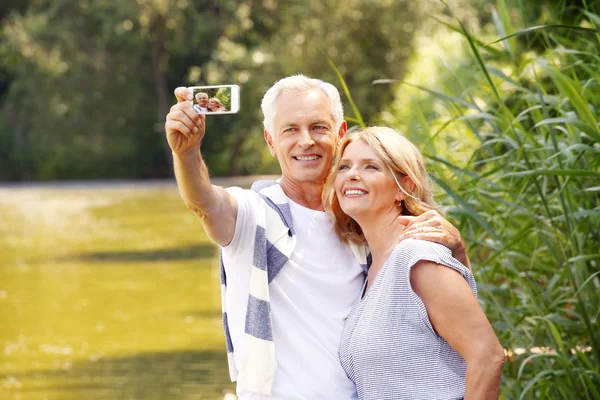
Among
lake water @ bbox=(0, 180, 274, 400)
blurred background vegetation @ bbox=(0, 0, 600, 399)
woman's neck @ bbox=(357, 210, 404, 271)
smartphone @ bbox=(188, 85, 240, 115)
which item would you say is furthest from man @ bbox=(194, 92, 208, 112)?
lake water @ bbox=(0, 180, 274, 400)

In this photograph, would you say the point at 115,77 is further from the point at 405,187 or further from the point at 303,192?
the point at 405,187

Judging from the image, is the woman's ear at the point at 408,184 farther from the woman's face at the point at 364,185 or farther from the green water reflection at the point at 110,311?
the green water reflection at the point at 110,311

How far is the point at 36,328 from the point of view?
9.52 m

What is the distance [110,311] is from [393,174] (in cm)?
778

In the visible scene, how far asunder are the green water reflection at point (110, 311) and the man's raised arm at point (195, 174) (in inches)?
160

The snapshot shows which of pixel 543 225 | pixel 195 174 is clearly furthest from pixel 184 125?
pixel 543 225

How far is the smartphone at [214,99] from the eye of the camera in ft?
8.69

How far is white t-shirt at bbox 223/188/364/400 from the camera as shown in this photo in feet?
9.30

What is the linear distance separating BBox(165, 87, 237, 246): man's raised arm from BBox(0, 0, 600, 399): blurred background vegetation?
97cm

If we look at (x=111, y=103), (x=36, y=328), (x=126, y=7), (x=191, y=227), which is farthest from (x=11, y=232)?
(x=111, y=103)

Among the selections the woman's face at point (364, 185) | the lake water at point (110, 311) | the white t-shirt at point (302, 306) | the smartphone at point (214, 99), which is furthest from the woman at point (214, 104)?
the lake water at point (110, 311)

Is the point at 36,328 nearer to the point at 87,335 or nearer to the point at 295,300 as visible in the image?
the point at 87,335

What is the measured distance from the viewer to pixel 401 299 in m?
2.73

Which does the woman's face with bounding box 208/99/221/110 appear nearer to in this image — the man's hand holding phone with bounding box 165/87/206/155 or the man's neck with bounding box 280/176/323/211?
the man's hand holding phone with bounding box 165/87/206/155
